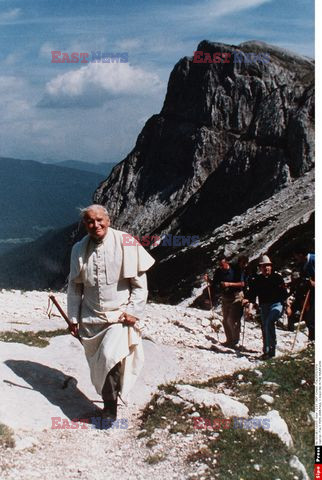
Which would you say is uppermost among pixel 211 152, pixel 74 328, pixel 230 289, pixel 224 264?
pixel 74 328

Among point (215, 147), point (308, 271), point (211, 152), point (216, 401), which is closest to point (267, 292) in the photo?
point (308, 271)

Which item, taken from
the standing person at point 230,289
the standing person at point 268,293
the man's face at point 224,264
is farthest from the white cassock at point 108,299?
the standing person at point 230,289

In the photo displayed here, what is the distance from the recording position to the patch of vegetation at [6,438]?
7316 mm

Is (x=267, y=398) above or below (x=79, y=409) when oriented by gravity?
above

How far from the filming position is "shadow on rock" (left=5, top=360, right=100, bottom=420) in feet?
28.7

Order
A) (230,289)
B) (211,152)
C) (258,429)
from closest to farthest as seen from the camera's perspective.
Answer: (258,429) → (230,289) → (211,152)

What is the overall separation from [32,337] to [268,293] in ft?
18.2

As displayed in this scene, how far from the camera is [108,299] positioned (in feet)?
27.9

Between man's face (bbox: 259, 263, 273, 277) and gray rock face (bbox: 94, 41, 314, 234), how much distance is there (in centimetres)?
10942

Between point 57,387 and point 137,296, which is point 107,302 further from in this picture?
point 57,387

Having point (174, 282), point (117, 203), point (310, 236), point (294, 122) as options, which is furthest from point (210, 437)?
point (117, 203)

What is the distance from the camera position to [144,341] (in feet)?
42.1

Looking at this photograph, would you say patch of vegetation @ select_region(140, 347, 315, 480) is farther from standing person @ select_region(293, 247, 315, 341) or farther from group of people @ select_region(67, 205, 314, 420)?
standing person @ select_region(293, 247, 315, 341)

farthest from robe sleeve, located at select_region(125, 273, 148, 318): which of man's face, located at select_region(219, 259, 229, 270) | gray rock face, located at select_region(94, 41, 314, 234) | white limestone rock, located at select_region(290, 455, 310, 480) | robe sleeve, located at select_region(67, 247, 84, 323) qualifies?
gray rock face, located at select_region(94, 41, 314, 234)
